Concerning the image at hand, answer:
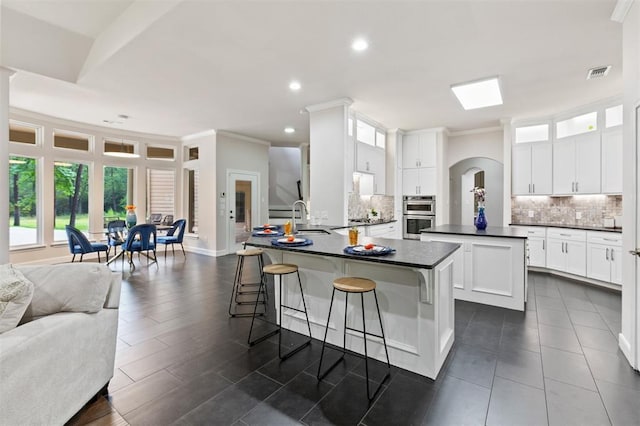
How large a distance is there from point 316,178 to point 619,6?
3.73m

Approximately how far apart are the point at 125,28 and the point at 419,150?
5629 mm

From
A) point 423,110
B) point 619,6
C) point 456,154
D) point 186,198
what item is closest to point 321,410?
point 619,6

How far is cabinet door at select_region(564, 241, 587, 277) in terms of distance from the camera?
457 centimetres

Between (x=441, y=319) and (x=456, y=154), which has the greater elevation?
(x=456, y=154)

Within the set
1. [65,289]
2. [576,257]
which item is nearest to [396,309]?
[65,289]

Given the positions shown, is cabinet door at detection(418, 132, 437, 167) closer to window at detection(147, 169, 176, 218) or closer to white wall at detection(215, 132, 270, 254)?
white wall at detection(215, 132, 270, 254)

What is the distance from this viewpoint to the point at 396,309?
228cm

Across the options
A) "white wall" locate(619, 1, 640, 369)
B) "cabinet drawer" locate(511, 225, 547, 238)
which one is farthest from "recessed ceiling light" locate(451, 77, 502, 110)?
"cabinet drawer" locate(511, 225, 547, 238)

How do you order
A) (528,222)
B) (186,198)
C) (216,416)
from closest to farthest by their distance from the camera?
1. (216,416)
2. (528,222)
3. (186,198)

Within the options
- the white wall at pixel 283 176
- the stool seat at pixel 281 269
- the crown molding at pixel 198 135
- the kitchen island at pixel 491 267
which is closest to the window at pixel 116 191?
the crown molding at pixel 198 135

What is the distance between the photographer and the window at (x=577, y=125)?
4863mm

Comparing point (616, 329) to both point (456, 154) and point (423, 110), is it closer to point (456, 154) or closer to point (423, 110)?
point (423, 110)

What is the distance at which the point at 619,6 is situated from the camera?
94.0 inches

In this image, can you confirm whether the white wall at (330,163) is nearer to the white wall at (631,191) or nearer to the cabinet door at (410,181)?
the cabinet door at (410,181)
